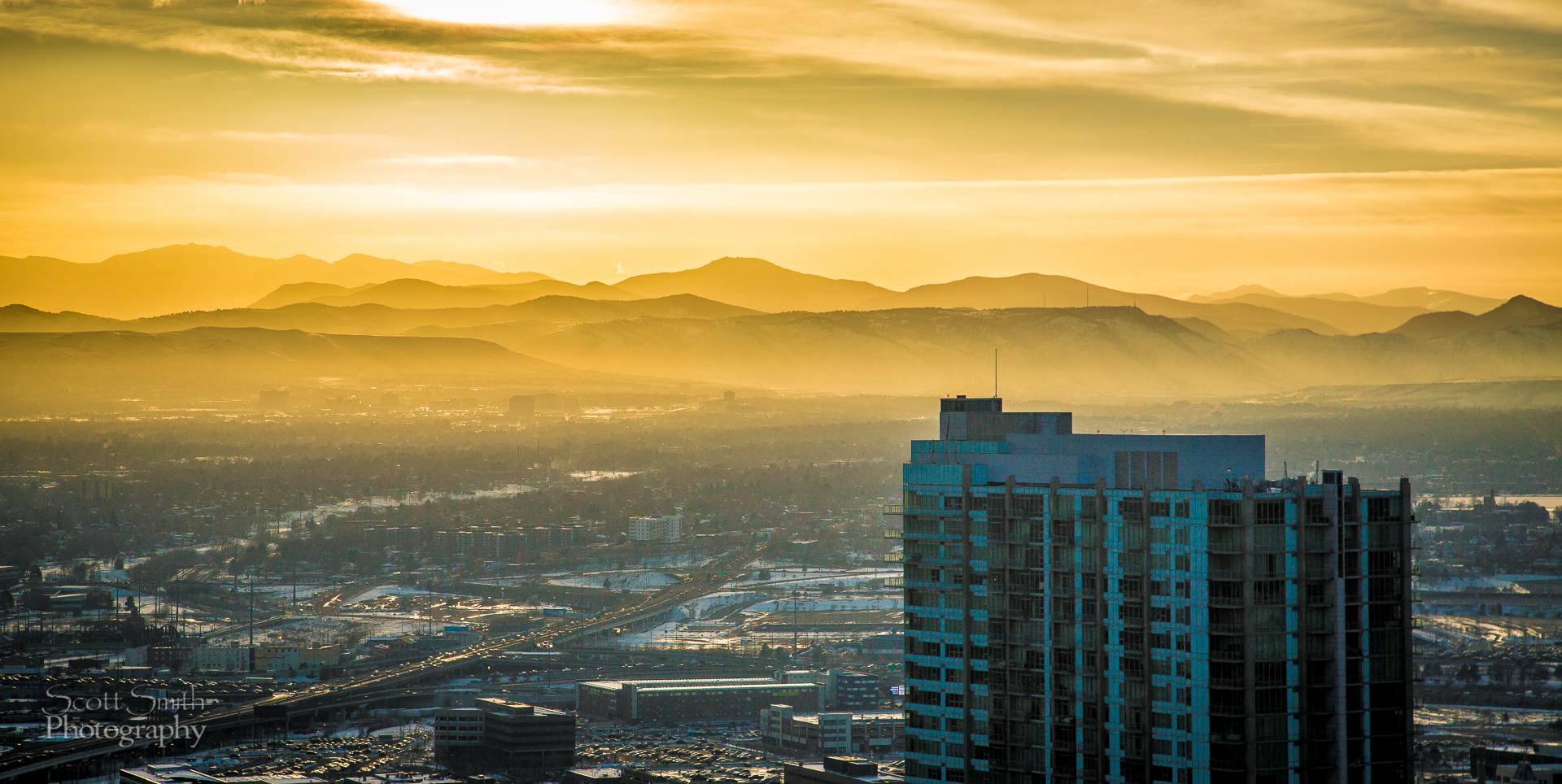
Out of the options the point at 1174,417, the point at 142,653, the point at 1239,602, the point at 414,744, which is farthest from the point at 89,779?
the point at 1174,417

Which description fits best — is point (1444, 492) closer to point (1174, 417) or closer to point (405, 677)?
point (1174, 417)

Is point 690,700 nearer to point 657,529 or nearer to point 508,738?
point 508,738

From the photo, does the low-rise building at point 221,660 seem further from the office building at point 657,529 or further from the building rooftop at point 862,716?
the office building at point 657,529

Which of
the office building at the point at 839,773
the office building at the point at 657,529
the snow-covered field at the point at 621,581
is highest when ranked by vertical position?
the office building at the point at 657,529

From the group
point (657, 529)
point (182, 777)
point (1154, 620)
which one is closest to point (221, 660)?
point (182, 777)

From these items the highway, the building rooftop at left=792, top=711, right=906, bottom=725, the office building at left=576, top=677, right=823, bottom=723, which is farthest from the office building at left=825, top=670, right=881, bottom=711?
the highway

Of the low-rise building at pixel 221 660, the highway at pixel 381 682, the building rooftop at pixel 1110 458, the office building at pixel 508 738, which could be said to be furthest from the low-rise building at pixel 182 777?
the building rooftop at pixel 1110 458
